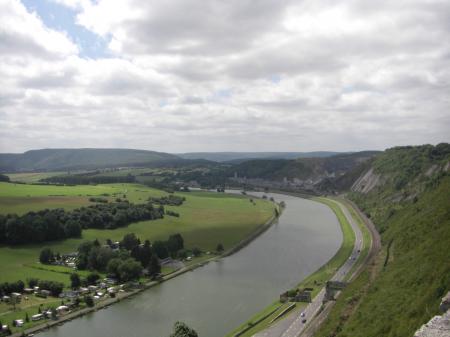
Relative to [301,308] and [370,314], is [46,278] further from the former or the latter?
[370,314]

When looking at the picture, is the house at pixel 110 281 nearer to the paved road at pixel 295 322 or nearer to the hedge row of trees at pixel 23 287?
the hedge row of trees at pixel 23 287

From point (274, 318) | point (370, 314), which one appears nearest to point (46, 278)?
point (274, 318)

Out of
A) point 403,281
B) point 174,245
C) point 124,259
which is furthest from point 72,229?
point 403,281

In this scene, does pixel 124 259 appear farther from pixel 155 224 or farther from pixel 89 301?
pixel 155 224

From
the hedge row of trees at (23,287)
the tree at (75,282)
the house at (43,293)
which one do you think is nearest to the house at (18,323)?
the house at (43,293)

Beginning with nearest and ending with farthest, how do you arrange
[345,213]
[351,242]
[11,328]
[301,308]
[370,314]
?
[370,314]
[11,328]
[301,308]
[351,242]
[345,213]

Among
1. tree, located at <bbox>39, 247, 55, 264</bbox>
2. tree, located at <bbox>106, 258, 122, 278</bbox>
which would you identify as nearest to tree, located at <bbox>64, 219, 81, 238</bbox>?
tree, located at <bbox>39, 247, 55, 264</bbox>

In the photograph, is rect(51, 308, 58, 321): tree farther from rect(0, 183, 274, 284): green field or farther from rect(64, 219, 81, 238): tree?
rect(64, 219, 81, 238): tree
